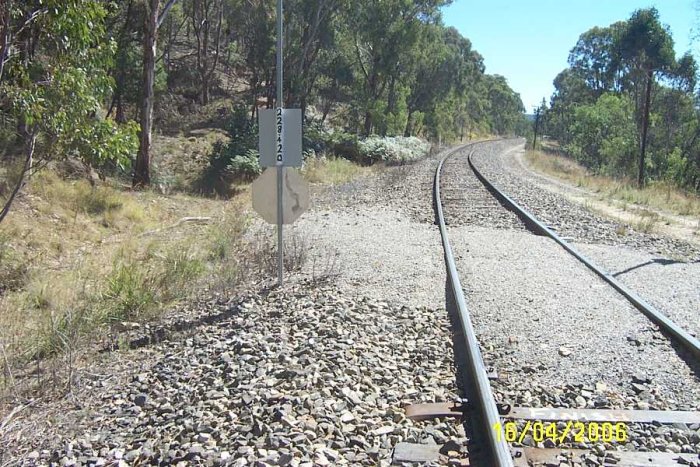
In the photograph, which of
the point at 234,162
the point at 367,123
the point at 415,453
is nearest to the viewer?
the point at 415,453

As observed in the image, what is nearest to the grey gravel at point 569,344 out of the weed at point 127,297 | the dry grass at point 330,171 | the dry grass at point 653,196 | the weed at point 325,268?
the weed at point 325,268

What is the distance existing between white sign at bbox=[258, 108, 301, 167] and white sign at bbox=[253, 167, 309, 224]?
0.22 metres

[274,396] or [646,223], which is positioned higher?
[646,223]

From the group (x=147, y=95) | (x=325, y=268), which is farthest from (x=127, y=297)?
(x=147, y=95)

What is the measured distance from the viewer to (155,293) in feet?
22.8

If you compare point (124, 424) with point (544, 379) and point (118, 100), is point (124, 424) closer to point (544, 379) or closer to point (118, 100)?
point (544, 379)

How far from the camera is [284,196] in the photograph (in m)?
7.34

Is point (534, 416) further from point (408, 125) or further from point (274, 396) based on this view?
point (408, 125)

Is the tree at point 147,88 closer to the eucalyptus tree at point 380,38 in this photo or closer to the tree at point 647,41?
the eucalyptus tree at point 380,38
